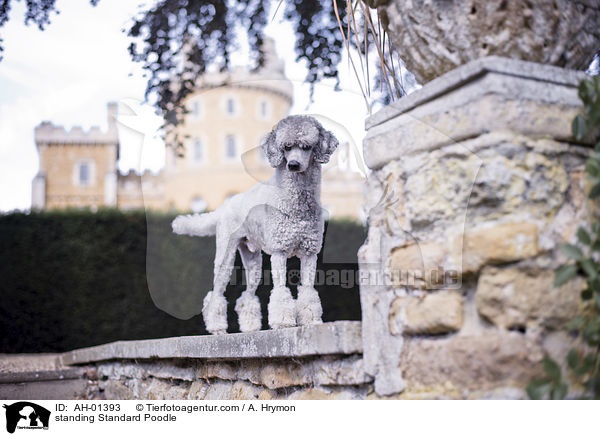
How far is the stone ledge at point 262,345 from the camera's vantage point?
214cm

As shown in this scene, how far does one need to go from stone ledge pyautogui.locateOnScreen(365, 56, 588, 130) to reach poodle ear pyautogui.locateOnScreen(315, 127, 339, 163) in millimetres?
1277

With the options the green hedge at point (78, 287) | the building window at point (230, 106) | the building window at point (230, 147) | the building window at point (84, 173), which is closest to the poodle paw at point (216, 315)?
the building window at point (230, 147)

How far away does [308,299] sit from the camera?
3303 millimetres

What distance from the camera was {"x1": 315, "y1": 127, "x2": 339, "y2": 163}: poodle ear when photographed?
321cm

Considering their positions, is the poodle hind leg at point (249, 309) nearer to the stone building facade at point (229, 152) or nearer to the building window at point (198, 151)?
the stone building facade at point (229, 152)

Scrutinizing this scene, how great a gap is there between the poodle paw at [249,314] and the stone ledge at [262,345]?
1.27 feet

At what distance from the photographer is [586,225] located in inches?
66.6

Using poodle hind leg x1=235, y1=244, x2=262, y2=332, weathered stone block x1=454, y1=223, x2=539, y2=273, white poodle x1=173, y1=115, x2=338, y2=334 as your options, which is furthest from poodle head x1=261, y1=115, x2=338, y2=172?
weathered stone block x1=454, y1=223, x2=539, y2=273

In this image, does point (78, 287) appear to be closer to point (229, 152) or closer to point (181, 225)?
point (181, 225)

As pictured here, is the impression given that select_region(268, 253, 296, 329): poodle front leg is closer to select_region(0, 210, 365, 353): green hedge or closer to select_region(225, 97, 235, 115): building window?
select_region(225, 97, 235, 115): building window

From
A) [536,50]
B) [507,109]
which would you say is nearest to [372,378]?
[507,109]

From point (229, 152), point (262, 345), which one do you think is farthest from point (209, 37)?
point (262, 345)
